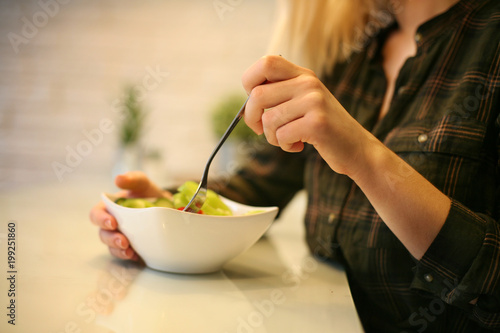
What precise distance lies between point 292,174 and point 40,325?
0.82 metres

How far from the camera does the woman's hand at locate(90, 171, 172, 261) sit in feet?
2.43

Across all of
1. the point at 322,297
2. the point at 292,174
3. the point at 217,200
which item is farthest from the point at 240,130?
the point at 322,297

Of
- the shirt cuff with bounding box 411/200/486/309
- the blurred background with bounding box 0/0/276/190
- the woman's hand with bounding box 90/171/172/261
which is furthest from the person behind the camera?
the blurred background with bounding box 0/0/276/190

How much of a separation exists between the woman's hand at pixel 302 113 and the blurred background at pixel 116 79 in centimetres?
119

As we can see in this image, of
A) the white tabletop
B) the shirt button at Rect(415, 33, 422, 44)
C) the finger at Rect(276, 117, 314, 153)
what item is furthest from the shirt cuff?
the shirt button at Rect(415, 33, 422, 44)

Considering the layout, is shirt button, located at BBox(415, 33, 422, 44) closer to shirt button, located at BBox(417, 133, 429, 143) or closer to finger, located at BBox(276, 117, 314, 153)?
shirt button, located at BBox(417, 133, 429, 143)

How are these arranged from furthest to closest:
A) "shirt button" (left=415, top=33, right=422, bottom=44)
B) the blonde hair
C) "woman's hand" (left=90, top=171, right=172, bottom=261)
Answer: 1. the blonde hair
2. "shirt button" (left=415, top=33, right=422, bottom=44)
3. "woman's hand" (left=90, top=171, right=172, bottom=261)

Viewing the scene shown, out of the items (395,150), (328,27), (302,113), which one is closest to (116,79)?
(328,27)

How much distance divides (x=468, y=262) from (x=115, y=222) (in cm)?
55

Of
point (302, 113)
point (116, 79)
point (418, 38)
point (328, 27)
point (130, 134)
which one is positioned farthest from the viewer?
point (116, 79)

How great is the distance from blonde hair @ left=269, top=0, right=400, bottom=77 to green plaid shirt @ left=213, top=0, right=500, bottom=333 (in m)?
0.23

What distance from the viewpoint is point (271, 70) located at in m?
0.59

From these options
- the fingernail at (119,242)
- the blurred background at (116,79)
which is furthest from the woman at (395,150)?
the blurred background at (116,79)

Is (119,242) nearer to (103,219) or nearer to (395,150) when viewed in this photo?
(103,219)
